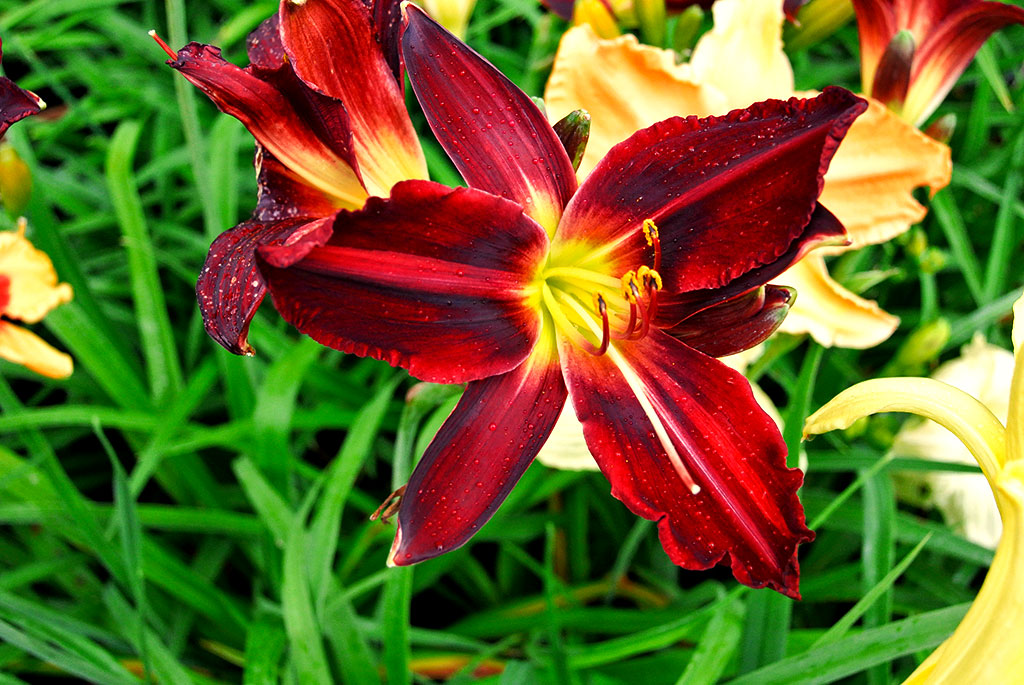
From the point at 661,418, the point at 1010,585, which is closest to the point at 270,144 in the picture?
the point at 661,418

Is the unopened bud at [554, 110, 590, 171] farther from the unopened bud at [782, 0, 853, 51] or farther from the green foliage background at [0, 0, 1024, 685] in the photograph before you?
the unopened bud at [782, 0, 853, 51]

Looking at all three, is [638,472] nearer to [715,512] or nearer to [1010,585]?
[715,512]

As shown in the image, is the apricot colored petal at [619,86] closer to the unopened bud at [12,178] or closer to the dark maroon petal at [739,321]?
the dark maroon petal at [739,321]

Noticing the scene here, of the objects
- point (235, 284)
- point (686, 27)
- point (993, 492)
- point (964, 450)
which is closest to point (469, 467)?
point (235, 284)

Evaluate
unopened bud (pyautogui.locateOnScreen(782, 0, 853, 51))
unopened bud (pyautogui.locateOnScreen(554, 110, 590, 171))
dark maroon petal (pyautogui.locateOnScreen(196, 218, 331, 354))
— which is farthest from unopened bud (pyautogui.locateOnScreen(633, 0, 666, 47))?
dark maroon petal (pyautogui.locateOnScreen(196, 218, 331, 354))

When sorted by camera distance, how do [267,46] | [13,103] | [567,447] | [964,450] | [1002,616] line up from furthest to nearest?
[964,450] < [567,447] < [267,46] < [13,103] < [1002,616]

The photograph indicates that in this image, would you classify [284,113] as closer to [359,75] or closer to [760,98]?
[359,75]

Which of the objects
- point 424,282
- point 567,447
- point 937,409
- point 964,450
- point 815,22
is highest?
point 815,22
